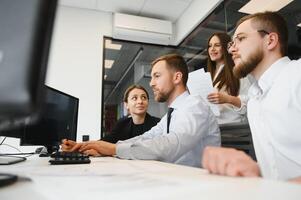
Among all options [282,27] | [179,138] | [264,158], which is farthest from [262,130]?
[282,27]

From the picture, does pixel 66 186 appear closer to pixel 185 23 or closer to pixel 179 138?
pixel 179 138

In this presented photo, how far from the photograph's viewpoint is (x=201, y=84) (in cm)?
223

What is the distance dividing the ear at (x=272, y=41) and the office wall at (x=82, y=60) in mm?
2781

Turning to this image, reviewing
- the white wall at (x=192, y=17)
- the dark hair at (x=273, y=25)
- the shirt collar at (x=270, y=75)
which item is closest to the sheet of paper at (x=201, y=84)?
the dark hair at (x=273, y=25)

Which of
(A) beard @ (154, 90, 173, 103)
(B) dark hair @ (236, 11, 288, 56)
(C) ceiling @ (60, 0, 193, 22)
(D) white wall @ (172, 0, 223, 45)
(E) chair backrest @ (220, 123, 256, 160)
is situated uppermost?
(C) ceiling @ (60, 0, 193, 22)

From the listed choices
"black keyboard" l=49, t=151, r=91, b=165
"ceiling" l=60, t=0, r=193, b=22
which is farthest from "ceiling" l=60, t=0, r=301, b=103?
"black keyboard" l=49, t=151, r=91, b=165

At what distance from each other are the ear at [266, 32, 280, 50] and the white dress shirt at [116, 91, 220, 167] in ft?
1.58

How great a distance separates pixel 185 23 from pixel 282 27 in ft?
8.63

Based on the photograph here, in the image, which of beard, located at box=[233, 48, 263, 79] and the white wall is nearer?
beard, located at box=[233, 48, 263, 79]

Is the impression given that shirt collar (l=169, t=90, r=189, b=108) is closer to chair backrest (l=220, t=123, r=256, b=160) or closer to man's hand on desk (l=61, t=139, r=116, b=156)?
man's hand on desk (l=61, t=139, r=116, b=156)

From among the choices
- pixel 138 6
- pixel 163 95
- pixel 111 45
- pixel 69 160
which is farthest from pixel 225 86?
pixel 111 45

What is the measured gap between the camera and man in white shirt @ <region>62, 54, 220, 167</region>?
4.12 ft

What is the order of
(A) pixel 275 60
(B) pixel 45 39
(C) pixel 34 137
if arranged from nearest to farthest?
1. (B) pixel 45 39
2. (A) pixel 275 60
3. (C) pixel 34 137

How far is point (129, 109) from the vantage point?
120 inches
